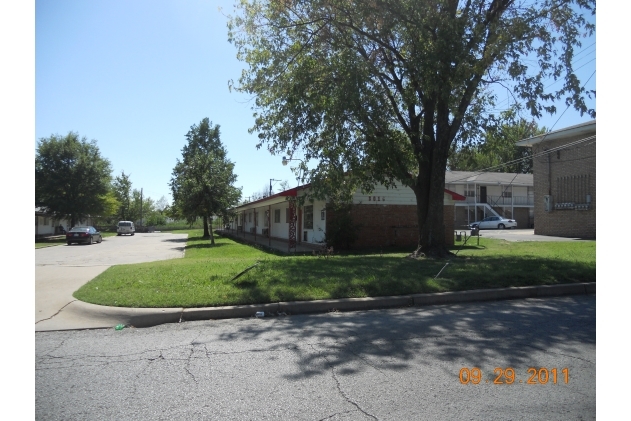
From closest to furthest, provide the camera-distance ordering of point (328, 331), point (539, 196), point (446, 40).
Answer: point (328, 331) → point (446, 40) → point (539, 196)

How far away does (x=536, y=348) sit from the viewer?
18.0 feet

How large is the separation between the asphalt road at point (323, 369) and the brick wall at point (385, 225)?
14.4 meters

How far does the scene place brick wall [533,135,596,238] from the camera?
83.4 feet

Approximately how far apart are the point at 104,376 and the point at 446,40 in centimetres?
1022

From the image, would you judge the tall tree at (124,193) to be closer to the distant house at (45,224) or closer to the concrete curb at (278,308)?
the distant house at (45,224)

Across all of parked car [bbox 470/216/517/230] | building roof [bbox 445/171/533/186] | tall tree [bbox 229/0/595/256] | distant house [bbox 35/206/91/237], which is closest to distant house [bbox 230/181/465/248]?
tall tree [bbox 229/0/595/256]

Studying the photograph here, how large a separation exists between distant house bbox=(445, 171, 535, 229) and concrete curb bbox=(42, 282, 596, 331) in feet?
129

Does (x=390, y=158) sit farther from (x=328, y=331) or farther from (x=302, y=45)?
(x=328, y=331)

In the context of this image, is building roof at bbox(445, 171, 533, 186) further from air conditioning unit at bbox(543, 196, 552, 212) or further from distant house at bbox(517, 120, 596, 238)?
air conditioning unit at bbox(543, 196, 552, 212)

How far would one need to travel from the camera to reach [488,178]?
47.3 meters

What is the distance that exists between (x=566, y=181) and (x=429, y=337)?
82.5ft

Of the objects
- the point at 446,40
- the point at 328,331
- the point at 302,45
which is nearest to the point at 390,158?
the point at 446,40

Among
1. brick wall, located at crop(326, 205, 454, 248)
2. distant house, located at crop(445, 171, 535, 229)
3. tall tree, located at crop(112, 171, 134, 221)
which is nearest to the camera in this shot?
brick wall, located at crop(326, 205, 454, 248)

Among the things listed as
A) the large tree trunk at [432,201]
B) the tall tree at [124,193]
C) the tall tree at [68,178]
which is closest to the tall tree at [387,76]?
the large tree trunk at [432,201]
